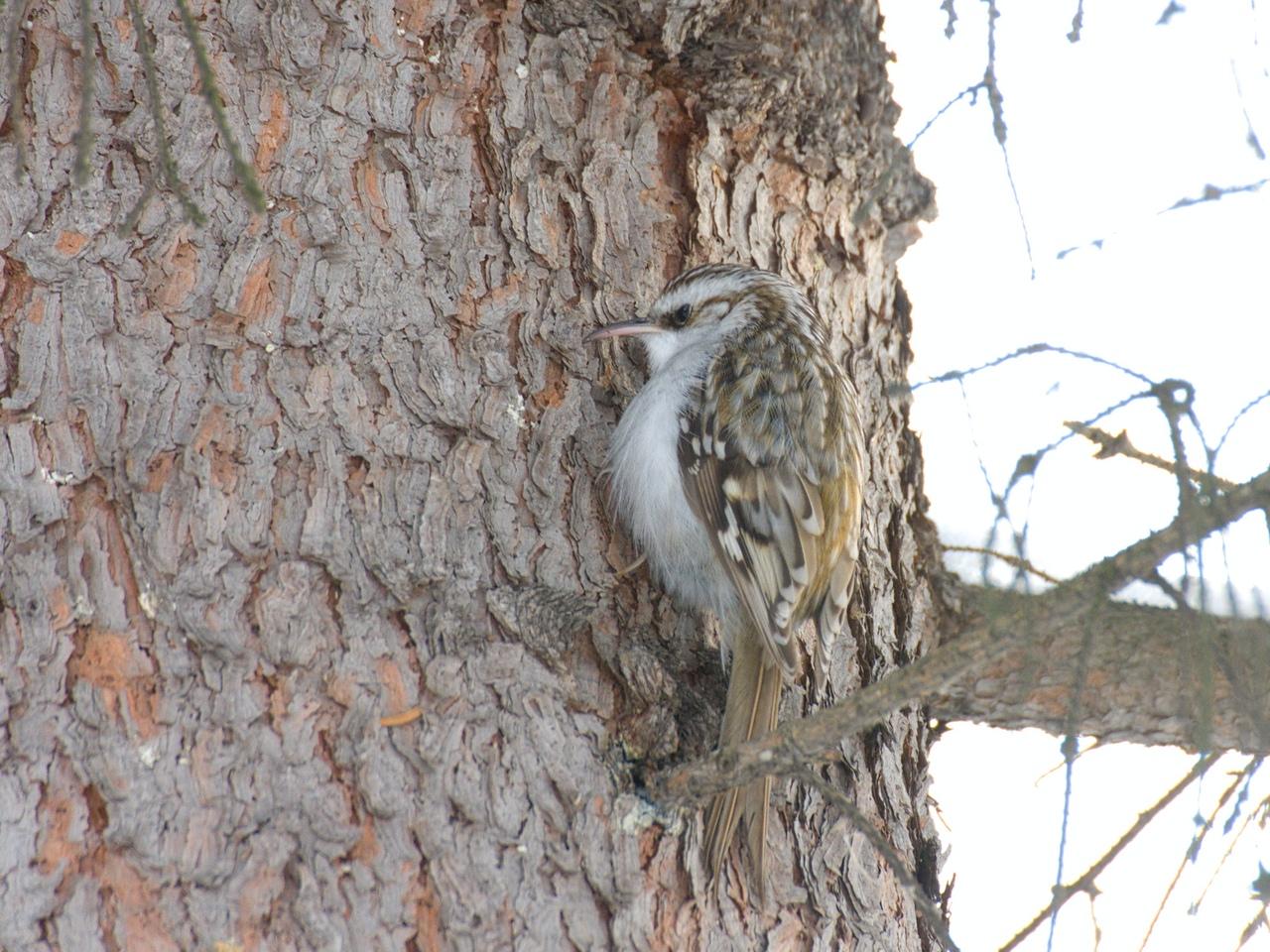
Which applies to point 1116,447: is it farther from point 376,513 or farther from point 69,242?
point 69,242

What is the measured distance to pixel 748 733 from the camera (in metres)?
2.03

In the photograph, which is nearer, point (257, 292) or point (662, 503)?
point (257, 292)

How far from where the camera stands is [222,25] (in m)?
2.10

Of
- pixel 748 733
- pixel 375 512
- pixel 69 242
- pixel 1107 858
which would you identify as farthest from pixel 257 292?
pixel 1107 858

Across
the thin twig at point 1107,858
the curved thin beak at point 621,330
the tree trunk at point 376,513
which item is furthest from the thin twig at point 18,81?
the thin twig at point 1107,858

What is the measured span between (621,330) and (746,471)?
38cm

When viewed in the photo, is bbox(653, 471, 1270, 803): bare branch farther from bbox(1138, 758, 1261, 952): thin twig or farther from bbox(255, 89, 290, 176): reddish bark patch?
bbox(255, 89, 290, 176): reddish bark patch

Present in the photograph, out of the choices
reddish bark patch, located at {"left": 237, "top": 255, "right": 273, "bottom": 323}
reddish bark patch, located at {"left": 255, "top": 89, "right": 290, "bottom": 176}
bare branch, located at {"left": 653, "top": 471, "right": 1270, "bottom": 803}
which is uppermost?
reddish bark patch, located at {"left": 255, "top": 89, "right": 290, "bottom": 176}

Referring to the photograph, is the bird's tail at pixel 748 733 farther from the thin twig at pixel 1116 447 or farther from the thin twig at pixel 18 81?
the thin twig at pixel 18 81

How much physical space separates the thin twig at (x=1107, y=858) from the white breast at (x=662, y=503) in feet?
2.95

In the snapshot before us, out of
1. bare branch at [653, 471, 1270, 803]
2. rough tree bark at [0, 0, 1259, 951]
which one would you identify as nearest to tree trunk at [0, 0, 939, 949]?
rough tree bark at [0, 0, 1259, 951]

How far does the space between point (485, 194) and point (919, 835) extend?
1315 mm

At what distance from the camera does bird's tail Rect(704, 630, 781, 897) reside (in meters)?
1.89

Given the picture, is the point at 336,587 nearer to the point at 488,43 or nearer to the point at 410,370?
the point at 410,370
